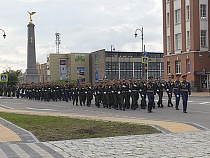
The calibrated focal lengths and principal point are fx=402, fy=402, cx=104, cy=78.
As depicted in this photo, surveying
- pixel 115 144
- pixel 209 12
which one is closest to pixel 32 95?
pixel 209 12

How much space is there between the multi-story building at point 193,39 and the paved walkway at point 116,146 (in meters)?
39.9

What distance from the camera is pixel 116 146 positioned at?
991cm

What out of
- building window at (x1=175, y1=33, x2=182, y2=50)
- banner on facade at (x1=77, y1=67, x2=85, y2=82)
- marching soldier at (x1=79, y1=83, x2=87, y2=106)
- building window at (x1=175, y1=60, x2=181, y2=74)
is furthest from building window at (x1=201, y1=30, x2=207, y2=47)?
banner on facade at (x1=77, y1=67, x2=85, y2=82)

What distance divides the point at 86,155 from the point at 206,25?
45.8 metres

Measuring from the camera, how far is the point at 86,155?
8.91 m

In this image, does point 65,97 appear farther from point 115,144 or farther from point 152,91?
point 115,144

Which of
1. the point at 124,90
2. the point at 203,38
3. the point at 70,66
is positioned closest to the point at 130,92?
the point at 124,90

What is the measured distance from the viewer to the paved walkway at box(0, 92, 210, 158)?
29.2 feet

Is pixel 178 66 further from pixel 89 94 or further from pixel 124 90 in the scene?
pixel 124 90

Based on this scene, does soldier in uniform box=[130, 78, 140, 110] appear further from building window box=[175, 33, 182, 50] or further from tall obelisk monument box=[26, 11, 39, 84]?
tall obelisk monument box=[26, 11, 39, 84]

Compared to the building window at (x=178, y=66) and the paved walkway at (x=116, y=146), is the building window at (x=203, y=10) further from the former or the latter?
the paved walkway at (x=116, y=146)

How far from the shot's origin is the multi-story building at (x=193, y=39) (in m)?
50.9

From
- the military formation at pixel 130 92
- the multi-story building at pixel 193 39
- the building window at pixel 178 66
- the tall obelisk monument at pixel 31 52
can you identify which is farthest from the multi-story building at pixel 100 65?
the military formation at pixel 130 92

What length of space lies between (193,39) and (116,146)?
141 ft
